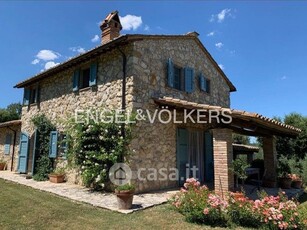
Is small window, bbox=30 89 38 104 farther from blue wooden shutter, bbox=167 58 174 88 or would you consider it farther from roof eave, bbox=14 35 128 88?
blue wooden shutter, bbox=167 58 174 88

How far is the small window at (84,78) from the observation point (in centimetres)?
1168

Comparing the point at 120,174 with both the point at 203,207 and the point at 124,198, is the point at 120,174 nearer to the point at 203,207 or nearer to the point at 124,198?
the point at 124,198

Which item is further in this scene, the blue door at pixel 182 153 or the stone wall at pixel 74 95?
the blue door at pixel 182 153

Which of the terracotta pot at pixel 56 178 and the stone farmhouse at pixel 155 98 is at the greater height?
the stone farmhouse at pixel 155 98

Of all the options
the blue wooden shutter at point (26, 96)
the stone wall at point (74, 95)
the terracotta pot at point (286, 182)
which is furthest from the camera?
the blue wooden shutter at point (26, 96)

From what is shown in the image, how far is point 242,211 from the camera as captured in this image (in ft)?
19.1

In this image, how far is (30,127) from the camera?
15.1 m

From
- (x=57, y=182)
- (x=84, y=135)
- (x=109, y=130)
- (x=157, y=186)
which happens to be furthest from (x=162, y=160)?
(x=57, y=182)

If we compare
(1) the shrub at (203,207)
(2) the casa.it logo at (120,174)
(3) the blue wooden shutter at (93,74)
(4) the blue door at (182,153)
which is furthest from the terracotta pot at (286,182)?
(3) the blue wooden shutter at (93,74)

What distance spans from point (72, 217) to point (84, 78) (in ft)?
23.8

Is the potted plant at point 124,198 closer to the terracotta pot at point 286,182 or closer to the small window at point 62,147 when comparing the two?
the small window at point 62,147

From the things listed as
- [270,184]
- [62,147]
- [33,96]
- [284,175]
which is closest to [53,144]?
[62,147]

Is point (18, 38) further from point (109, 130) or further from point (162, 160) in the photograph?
point (162, 160)

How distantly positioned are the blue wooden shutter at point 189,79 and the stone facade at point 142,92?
0.26 m
